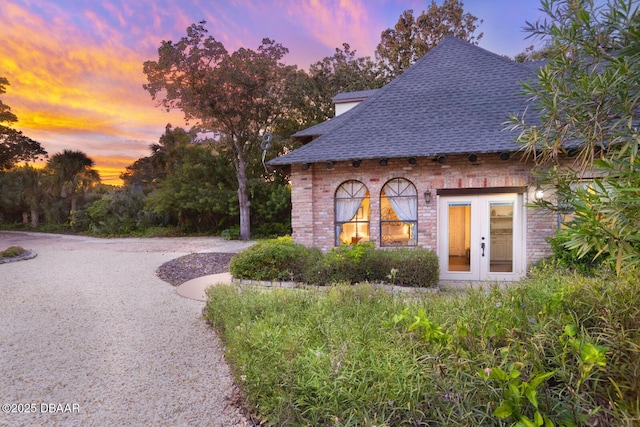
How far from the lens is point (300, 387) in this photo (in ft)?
9.11

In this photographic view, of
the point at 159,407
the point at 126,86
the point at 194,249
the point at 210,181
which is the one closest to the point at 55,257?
the point at 194,249

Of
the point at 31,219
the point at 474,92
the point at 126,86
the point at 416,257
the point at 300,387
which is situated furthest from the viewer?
the point at 31,219

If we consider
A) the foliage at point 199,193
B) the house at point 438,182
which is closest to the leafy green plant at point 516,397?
the house at point 438,182

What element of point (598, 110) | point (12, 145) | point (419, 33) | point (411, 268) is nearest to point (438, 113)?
point (411, 268)

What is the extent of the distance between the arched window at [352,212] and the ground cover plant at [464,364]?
204 inches

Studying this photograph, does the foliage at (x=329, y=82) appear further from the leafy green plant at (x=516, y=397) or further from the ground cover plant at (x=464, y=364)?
the leafy green plant at (x=516, y=397)

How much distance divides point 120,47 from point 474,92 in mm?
11109

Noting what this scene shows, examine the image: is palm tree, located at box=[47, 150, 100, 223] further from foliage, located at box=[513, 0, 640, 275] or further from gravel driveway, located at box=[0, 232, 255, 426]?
foliage, located at box=[513, 0, 640, 275]

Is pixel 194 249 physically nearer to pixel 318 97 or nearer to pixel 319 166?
pixel 319 166

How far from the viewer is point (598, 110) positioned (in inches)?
110

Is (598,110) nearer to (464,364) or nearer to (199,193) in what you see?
(464,364)

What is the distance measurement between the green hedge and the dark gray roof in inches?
96.0

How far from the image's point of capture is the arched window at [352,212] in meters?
9.08

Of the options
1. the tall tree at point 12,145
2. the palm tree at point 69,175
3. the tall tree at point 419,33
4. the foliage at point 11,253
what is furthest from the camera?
the palm tree at point 69,175
